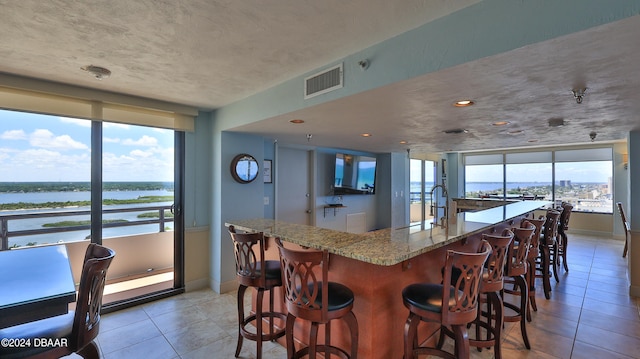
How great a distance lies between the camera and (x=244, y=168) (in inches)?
153

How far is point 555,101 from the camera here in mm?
2359

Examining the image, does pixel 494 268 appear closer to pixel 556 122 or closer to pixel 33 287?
pixel 556 122

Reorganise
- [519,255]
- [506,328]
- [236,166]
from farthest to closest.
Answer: [236,166] → [506,328] → [519,255]

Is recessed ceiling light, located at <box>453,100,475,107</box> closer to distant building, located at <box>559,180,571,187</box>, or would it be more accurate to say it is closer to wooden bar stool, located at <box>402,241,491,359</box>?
wooden bar stool, located at <box>402,241,491,359</box>

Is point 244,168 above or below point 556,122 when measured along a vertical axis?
below

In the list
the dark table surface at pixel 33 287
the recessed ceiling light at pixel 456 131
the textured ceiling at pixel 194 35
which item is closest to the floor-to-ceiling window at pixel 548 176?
the recessed ceiling light at pixel 456 131

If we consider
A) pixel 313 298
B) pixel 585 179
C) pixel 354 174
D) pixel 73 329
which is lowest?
pixel 73 329

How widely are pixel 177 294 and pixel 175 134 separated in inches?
80.5

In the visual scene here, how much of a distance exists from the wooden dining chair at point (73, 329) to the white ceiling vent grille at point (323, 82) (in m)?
1.80

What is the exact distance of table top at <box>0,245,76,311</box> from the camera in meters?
1.43

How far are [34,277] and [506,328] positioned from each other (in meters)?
3.74

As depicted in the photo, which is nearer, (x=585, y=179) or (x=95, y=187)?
(x=95, y=187)

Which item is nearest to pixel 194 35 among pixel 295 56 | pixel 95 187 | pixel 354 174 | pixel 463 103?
pixel 295 56

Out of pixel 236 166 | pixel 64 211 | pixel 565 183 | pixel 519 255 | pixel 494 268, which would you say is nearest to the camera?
pixel 494 268
